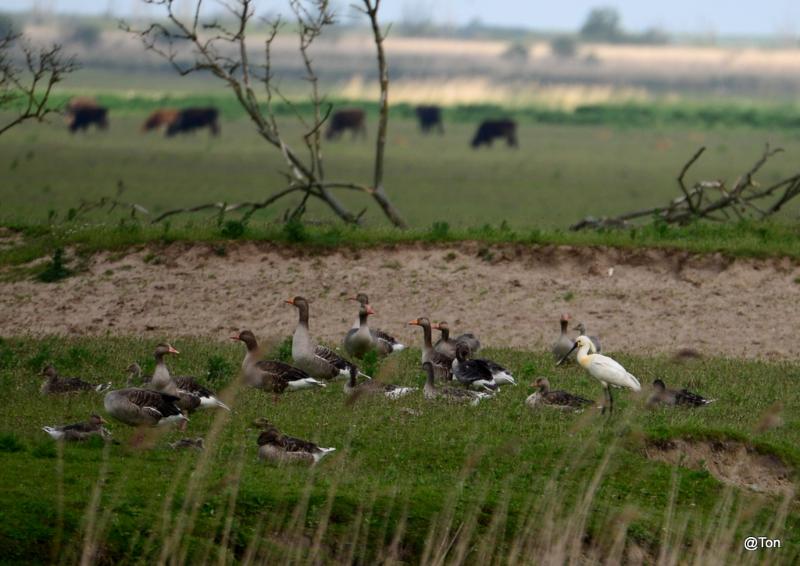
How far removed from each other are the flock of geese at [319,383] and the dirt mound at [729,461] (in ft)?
4.33

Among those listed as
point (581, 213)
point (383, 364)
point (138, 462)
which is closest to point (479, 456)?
point (138, 462)

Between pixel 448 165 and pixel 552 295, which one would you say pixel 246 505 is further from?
pixel 448 165

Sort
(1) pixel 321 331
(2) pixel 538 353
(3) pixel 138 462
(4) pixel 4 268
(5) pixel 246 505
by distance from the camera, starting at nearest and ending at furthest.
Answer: (5) pixel 246 505, (3) pixel 138 462, (2) pixel 538 353, (1) pixel 321 331, (4) pixel 4 268

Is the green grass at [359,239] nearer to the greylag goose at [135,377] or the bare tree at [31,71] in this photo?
the bare tree at [31,71]

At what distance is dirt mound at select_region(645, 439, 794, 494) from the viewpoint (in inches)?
577

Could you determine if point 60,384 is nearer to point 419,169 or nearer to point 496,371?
point 496,371

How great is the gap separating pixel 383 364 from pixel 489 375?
8.25 ft

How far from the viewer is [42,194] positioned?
141 feet

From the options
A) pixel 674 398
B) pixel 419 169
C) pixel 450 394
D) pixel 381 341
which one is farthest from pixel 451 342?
pixel 419 169

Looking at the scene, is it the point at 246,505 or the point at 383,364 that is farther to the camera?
the point at 383,364

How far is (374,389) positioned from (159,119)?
192 ft

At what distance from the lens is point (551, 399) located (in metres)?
16.4

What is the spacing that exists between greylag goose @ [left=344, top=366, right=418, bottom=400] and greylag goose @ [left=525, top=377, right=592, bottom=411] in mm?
1391

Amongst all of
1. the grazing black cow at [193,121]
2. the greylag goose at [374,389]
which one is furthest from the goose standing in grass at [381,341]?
the grazing black cow at [193,121]
